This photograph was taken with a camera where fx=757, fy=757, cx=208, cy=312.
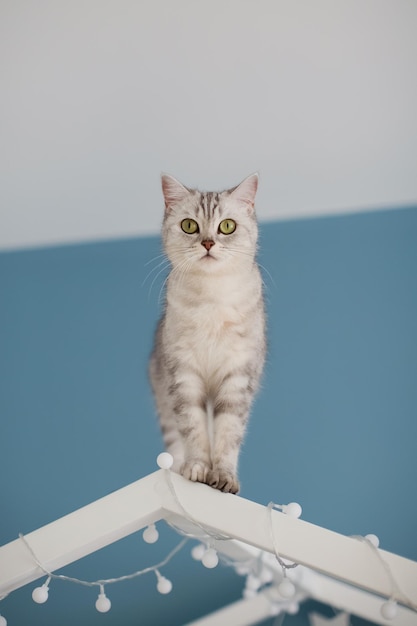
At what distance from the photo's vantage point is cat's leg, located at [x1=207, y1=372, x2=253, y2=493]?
52.6 inches

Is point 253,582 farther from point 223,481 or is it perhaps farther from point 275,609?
point 223,481

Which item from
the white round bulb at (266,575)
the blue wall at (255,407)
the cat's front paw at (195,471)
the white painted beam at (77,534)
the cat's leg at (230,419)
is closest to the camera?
the white painted beam at (77,534)

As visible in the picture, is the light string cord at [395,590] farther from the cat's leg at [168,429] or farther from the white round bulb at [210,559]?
the cat's leg at [168,429]

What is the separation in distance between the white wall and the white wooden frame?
1093 millimetres

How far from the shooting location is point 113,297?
2.30 m

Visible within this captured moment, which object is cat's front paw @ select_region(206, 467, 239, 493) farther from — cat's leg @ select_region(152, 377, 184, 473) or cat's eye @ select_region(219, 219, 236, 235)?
cat's eye @ select_region(219, 219, 236, 235)

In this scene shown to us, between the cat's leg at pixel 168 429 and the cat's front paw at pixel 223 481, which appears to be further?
the cat's leg at pixel 168 429

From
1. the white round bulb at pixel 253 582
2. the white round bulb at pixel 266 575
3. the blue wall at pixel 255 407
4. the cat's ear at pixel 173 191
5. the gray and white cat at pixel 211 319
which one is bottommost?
the white round bulb at pixel 253 582

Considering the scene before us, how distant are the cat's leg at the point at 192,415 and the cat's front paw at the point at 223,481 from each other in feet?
0.13

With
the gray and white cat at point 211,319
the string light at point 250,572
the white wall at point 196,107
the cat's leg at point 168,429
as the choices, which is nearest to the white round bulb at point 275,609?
the string light at point 250,572

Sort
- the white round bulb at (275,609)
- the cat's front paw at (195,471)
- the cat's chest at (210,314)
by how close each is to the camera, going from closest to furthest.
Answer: the cat's front paw at (195,471) → the cat's chest at (210,314) → the white round bulb at (275,609)

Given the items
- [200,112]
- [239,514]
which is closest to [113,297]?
[200,112]

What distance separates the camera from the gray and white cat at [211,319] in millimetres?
1410

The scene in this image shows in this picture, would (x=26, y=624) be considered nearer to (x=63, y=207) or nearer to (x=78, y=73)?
(x=63, y=207)
